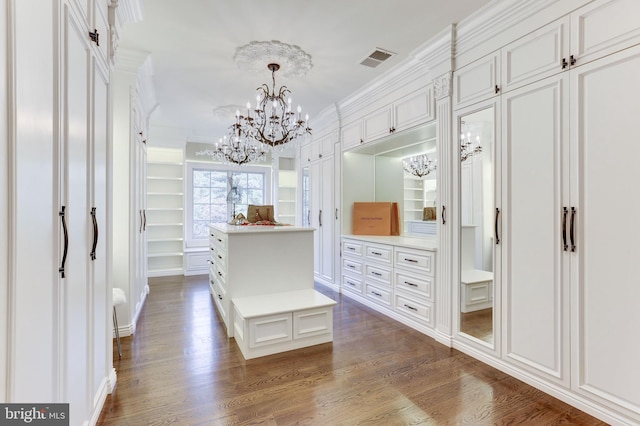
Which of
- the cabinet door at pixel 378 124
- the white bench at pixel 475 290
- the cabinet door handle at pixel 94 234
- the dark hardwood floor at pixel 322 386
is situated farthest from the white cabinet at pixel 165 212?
the white bench at pixel 475 290

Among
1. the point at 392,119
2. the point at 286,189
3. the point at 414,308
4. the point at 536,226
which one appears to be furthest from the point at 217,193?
the point at 536,226

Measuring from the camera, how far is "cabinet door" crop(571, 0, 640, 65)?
1755mm

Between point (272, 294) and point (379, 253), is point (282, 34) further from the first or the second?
point (379, 253)

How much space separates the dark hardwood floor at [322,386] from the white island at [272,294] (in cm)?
14

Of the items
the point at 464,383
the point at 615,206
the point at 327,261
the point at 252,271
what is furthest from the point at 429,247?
the point at 327,261

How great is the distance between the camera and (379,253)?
13.1ft

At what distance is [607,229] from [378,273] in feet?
8.01

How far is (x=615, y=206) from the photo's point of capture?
1.83 metres

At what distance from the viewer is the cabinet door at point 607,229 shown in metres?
1.76

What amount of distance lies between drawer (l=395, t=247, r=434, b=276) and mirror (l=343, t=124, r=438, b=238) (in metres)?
0.37

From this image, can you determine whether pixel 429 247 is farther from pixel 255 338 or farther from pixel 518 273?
pixel 255 338

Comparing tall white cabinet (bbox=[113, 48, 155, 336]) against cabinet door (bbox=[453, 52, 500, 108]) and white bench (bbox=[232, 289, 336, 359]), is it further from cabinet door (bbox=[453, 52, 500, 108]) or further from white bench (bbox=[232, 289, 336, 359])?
cabinet door (bbox=[453, 52, 500, 108])

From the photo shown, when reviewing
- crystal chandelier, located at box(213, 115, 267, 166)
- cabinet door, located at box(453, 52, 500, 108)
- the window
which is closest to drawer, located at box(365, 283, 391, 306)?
cabinet door, located at box(453, 52, 500, 108)

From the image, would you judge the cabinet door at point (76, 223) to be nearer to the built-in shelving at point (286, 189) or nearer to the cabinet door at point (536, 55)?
the cabinet door at point (536, 55)
